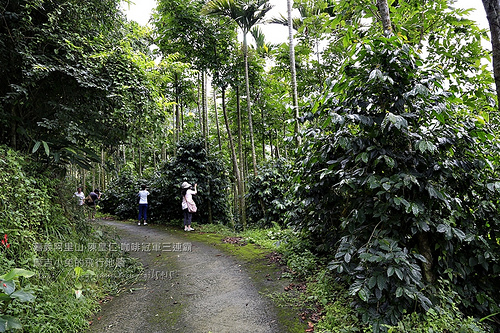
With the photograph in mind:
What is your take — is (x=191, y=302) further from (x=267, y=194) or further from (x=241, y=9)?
(x=241, y=9)

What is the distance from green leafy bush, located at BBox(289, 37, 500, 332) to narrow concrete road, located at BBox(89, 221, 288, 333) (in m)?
1.17

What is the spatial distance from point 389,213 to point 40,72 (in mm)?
4843

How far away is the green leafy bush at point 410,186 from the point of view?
2334mm

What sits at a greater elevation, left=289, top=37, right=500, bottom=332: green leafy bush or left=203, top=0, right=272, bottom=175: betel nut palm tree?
left=203, top=0, right=272, bottom=175: betel nut palm tree

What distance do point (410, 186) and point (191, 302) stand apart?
276cm

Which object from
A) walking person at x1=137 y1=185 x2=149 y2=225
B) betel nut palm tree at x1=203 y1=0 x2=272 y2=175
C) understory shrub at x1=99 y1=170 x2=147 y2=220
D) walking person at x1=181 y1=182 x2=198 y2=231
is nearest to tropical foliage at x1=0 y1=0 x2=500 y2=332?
betel nut palm tree at x1=203 y1=0 x2=272 y2=175

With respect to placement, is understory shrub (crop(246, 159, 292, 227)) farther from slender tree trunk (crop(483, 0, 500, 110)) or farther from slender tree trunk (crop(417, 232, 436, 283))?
slender tree trunk (crop(483, 0, 500, 110))

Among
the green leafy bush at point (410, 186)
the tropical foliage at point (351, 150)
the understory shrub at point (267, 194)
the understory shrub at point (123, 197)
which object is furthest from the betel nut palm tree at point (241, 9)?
the understory shrub at point (123, 197)

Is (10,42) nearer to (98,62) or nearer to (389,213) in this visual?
(98,62)

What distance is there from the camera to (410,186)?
2.31m

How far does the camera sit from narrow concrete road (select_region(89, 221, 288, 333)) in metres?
2.84

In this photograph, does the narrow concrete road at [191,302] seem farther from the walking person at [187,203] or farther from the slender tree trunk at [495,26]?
the slender tree trunk at [495,26]

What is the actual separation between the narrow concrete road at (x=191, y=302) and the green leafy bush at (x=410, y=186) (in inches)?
46.0

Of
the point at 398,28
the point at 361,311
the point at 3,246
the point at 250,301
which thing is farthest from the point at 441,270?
the point at 3,246
